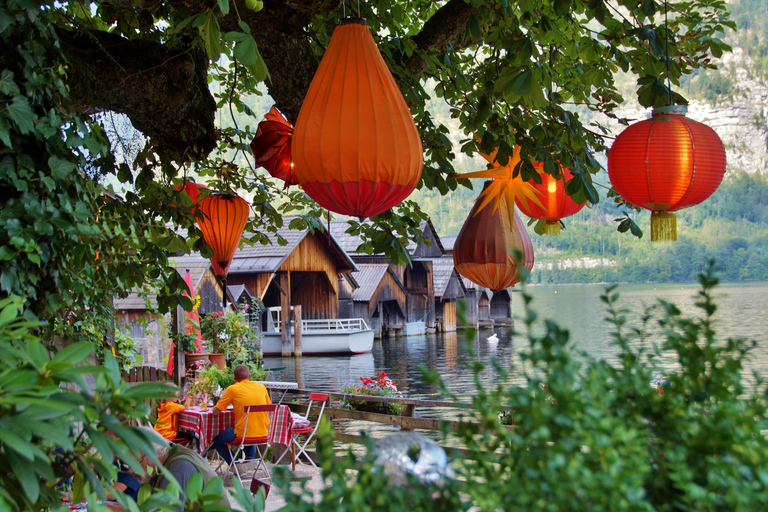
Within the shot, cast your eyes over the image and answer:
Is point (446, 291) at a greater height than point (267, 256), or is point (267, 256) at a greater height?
point (267, 256)

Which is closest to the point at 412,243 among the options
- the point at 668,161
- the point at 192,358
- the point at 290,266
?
the point at 290,266

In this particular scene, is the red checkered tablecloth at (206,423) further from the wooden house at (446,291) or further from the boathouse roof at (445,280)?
the boathouse roof at (445,280)

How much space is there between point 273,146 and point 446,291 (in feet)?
119

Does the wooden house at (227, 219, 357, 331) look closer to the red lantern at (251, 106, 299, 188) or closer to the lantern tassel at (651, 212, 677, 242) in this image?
the red lantern at (251, 106, 299, 188)

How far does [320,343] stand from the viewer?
95.0 feet

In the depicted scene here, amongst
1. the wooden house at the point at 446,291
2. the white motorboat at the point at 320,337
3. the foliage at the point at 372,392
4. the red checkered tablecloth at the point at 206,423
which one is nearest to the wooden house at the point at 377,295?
the white motorboat at the point at 320,337

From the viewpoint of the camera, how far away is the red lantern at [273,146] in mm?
4340

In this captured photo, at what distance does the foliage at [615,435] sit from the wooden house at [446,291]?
126 feet

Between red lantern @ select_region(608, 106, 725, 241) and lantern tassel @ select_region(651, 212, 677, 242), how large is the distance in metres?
0.02

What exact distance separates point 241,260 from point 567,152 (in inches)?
899

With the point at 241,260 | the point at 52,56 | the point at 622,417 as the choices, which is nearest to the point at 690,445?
the point at 622,417

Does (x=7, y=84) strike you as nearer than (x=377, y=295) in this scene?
Yes

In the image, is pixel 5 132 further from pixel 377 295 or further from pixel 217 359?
pixel 377 295

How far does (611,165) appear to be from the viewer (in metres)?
3.64
